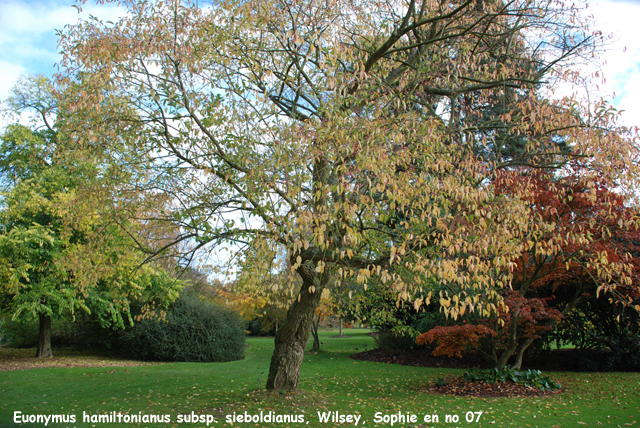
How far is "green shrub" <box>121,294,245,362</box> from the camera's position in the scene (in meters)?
16.6

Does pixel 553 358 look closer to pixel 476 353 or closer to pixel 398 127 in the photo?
pixel 476 353

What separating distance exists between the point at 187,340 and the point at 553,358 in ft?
45.2

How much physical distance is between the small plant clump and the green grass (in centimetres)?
41

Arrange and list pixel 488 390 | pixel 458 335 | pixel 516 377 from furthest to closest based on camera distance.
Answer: pixel 458 335 < pixel 516 377 < pixel 488 390

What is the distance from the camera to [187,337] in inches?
667

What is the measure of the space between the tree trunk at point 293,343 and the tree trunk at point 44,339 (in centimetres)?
1335

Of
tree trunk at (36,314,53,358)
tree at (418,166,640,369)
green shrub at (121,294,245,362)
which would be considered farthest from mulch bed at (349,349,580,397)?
tree trunk at (36,314,53,358)

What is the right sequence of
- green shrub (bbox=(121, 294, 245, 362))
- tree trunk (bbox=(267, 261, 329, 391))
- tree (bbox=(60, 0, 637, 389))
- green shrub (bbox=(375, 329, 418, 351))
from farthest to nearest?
1. green shrub (bbox=(121, 294, 245, 362))
2. green shrub (bbox=(375, 329, 418, 351))
3. tree trunk (bbox=(267, 261, 329, 391))
4. tree (bbox=(60, 0, 637, 389))

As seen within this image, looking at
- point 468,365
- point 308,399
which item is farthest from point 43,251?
point 468,365

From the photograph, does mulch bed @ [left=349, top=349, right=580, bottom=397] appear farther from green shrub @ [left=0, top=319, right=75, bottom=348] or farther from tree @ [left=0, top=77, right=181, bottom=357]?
green shrub @ [left=0, top=319, right=75, bottom=348]

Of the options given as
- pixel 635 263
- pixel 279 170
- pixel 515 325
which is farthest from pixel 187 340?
pixel 635 263

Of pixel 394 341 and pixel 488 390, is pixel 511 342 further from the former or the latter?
pixel 394 341

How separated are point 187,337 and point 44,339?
219 inches

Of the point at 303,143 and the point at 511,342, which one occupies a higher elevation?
the point at 303,143
